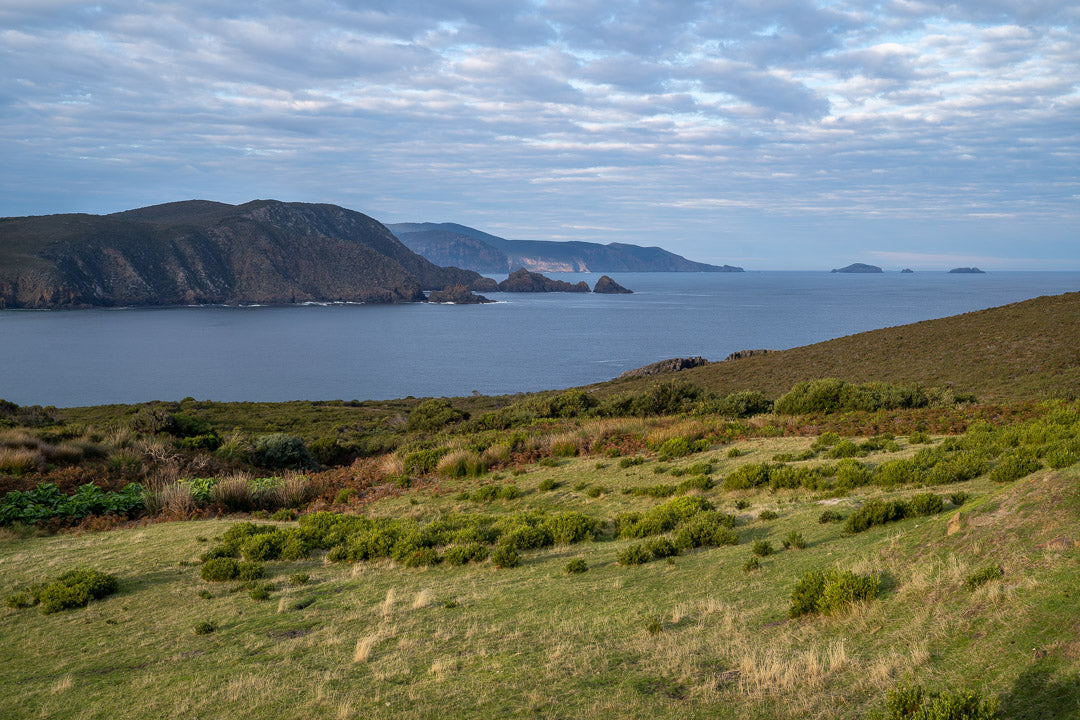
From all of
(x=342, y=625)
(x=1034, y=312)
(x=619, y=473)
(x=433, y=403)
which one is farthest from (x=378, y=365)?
(x=342, y=625)

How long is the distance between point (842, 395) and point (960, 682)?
19680mm

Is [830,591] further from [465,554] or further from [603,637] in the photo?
[465,554]

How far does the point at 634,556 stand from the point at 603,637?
2.83 m

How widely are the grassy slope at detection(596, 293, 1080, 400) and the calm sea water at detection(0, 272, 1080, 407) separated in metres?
30.7

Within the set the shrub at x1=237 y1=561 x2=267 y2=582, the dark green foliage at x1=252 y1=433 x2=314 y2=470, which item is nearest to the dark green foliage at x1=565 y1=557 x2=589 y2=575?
the shrub at x1=237 y1=561 x2=267 y2=582

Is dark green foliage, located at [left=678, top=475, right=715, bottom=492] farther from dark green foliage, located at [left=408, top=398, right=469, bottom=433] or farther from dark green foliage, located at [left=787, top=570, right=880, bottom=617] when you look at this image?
dark green foliage, located at [left=408, top=398, right=469, bottom=433]

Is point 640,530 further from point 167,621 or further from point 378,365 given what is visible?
point 378,365

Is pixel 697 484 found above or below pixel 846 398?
below

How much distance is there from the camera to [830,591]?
604 centimetres

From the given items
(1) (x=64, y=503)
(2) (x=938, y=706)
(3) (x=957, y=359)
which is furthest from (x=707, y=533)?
(3) (x=957, y=359)

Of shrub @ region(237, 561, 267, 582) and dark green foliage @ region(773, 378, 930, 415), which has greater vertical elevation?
dark green foliage @ region(773, 378, 930, 415)

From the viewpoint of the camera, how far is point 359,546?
11133 mm

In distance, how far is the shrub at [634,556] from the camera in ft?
30.3

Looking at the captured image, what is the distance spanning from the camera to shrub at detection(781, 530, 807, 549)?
336 inches
